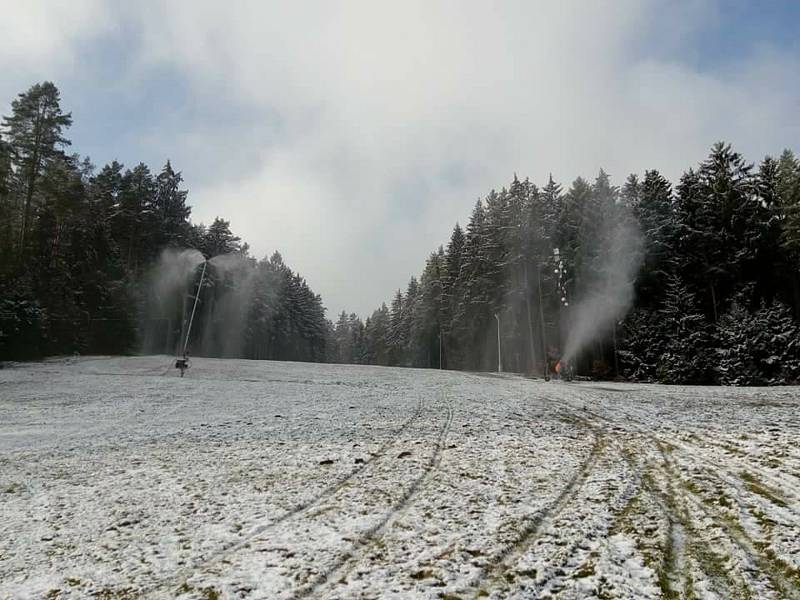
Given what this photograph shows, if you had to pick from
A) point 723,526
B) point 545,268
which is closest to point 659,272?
point 545,268

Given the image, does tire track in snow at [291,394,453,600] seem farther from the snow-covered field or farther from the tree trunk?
the tree trunk

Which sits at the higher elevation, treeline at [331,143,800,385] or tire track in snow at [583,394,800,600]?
treeline at [331,143,800,385]

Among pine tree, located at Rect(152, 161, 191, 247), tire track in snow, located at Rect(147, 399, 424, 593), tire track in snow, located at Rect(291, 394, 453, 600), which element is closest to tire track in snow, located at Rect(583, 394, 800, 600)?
tire track in snow, located at Rect(291, 394, 453, 600)

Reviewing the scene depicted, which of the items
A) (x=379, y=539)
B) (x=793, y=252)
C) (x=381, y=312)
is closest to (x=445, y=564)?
(x=379, y=539)

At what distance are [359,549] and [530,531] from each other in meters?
1.71

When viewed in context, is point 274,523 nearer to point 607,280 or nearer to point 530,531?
point 530,531

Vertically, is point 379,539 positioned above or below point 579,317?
below

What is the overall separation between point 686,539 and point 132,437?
456 inches

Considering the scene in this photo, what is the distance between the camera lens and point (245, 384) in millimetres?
26000

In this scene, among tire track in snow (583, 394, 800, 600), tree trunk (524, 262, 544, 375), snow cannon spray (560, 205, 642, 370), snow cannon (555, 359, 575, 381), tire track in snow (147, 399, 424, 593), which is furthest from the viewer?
tree trunk (524, 262, 544, 375)

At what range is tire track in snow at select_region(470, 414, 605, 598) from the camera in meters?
3.76

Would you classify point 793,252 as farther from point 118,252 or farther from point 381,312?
point 381,312

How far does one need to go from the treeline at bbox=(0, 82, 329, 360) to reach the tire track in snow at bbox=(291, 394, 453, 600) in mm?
37487

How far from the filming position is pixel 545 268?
4991 cm
